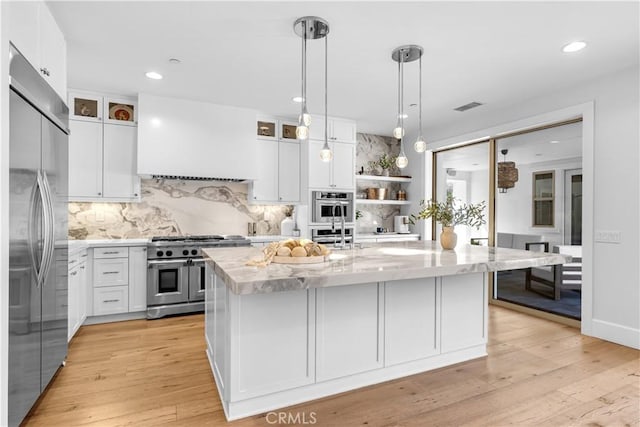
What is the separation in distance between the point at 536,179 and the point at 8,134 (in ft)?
16.4

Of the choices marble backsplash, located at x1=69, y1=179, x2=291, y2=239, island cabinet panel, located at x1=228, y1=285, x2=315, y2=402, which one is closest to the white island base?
island cabinet panel, located at x1=228, y1=285, x2=315, y2=402

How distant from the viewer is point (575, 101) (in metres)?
3.79

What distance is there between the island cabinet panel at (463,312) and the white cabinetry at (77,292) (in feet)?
10.4

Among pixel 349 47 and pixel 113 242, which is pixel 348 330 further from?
pixel 113 242

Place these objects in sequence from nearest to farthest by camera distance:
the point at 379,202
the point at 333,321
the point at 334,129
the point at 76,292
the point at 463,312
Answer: the point at 333,321
the point at 463,312
the point at 76,292
the point at 334,129
the point at 379,202

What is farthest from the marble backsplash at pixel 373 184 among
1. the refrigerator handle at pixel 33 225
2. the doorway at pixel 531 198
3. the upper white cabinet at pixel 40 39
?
the refrigerator handle at pixel 33 225

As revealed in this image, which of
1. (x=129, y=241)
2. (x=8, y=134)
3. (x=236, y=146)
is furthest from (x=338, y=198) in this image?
(x=8, y=134)

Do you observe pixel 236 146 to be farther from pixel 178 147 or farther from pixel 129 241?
pixel 129 241

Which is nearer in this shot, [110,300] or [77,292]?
[77,292]

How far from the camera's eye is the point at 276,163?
5.04m

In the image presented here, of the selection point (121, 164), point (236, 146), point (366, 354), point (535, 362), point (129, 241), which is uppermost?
point (236, 146)

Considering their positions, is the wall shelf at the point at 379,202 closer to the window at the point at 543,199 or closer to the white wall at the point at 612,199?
the window at the point at 543,199

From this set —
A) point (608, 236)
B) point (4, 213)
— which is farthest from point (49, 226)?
point (608, 236)

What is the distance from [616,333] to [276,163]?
4.24 meters
